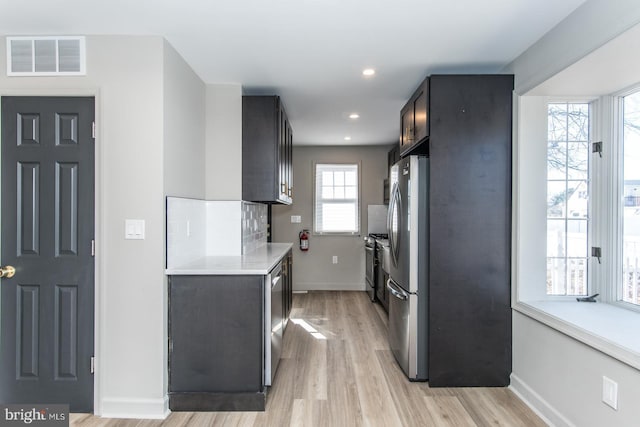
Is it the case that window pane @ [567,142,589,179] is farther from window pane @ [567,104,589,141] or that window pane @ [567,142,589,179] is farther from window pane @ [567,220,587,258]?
window pane @ [567,220,587,258]

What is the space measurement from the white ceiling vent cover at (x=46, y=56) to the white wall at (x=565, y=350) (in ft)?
9.49

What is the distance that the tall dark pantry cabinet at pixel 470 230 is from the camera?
2557mm

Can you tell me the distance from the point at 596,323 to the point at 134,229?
2.75m

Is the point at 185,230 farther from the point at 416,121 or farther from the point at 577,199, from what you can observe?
the point at 577,199

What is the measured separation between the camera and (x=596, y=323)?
1.97 meters

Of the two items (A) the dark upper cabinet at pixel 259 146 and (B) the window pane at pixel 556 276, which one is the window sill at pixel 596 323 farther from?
(A) the dark upper cabinet at pixel 259 146

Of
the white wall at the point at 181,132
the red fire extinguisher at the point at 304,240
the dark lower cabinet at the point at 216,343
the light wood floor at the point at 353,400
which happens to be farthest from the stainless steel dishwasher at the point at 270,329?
the red fire extinguisher at the point at 304,240

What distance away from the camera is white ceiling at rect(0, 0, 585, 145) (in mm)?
1925

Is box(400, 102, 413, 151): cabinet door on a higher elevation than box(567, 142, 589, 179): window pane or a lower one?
higher

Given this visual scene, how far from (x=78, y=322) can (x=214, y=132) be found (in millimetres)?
1747

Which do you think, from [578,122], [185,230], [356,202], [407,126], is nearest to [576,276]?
[578,122]

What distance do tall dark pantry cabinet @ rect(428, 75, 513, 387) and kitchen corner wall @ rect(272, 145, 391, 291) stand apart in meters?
3.33

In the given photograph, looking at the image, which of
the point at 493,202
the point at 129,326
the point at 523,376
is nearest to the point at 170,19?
the point at 129,326

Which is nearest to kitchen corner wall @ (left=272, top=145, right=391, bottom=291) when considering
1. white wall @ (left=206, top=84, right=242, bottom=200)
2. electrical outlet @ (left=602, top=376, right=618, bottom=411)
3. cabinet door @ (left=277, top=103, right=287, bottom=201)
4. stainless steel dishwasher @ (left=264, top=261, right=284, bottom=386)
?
cabinet door @ (left=277, top=103, right=287, bottom=201)
